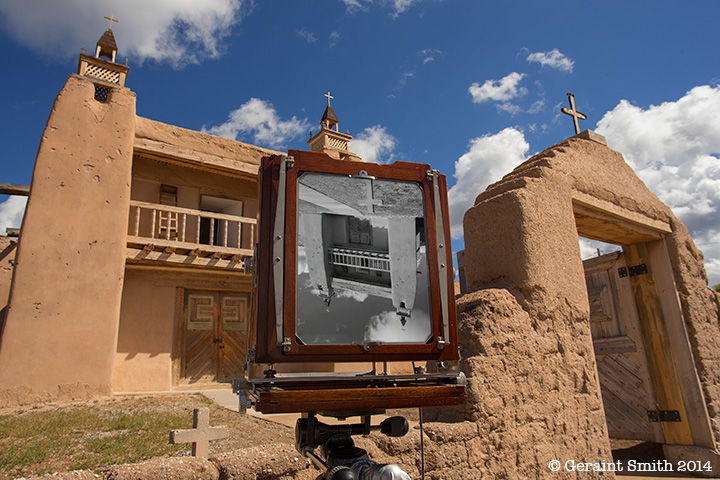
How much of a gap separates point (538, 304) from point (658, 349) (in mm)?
3053

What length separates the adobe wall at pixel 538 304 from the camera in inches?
136

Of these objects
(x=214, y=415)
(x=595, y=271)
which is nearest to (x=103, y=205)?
(x=214, y=415)

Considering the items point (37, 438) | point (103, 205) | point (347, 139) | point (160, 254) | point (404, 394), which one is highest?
point (347, 139)

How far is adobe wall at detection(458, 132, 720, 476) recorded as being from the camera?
3.45 metres

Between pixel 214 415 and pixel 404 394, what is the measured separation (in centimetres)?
411

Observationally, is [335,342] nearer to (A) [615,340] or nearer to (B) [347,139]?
(A) [615,340]

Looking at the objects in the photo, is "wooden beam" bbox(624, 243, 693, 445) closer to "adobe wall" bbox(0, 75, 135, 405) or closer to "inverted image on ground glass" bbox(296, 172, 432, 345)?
"inverted image on ground glass" bbox(296, 172, 432, 345)

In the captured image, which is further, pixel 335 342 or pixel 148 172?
Answer: pixel 148 172

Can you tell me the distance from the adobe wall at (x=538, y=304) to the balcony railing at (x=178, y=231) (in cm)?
622

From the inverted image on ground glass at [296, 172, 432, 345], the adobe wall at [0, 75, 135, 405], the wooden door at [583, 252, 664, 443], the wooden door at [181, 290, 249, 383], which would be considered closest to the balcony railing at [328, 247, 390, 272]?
the inverted image on ground glass at [296, 172, 432, 345]

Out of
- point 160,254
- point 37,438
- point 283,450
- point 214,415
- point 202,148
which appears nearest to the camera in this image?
point 283,450

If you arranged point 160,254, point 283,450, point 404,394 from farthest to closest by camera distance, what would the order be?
point 160,254 < point 283,450 < point 404,394

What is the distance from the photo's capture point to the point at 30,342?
6.77 m

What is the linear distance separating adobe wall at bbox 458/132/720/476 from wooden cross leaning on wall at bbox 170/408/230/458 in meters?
1.77
